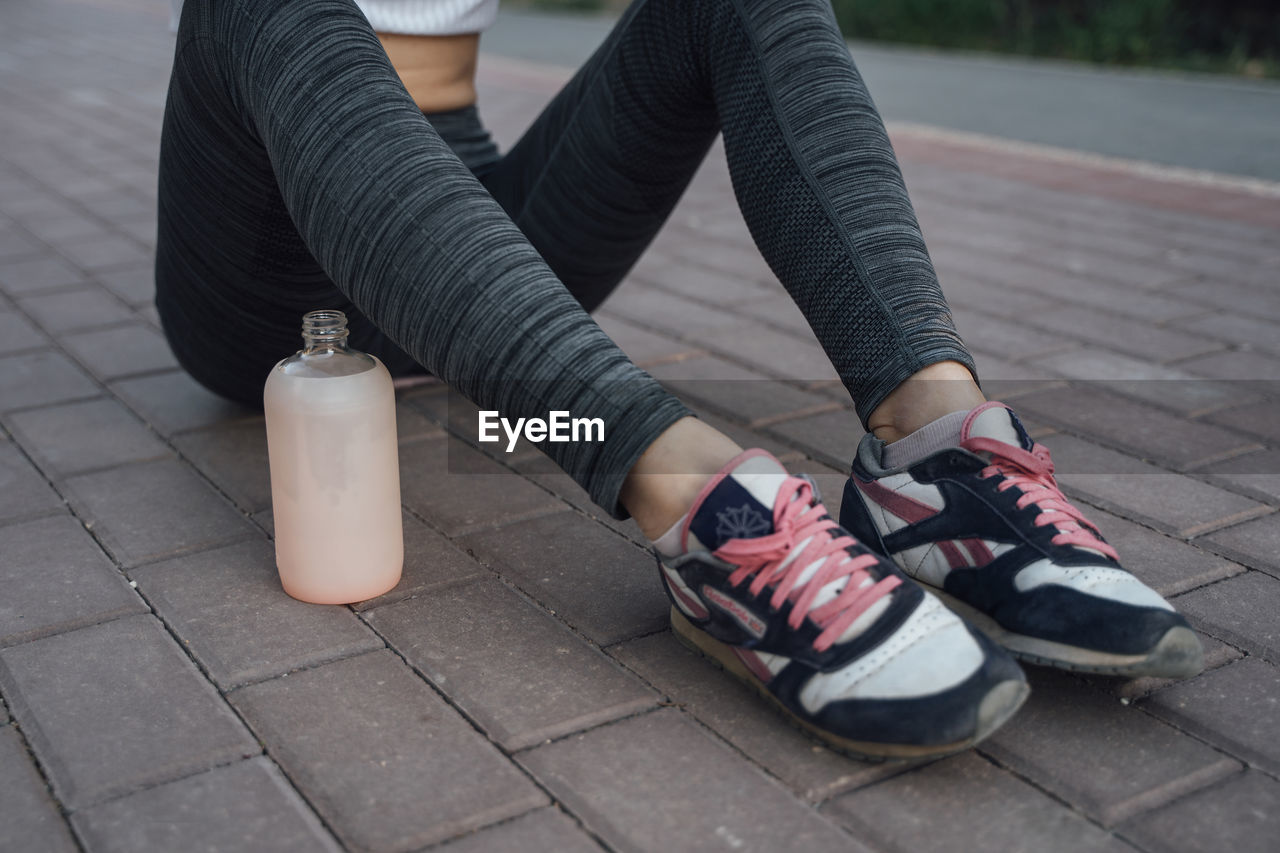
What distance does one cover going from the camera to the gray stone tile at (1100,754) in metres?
1.19

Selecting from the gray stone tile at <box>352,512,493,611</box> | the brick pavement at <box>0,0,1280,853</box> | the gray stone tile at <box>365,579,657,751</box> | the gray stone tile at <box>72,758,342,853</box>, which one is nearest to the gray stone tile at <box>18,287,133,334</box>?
the brick pavement at <box>0,0,1280,853</box>

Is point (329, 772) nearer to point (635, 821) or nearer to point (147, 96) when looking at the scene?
point (635, 821)

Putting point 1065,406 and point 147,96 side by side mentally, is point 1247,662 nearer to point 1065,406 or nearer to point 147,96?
point 1065,406

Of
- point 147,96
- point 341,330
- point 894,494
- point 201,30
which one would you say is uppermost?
point 201,30

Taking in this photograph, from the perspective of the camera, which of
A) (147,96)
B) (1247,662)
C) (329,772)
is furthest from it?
(147,96)

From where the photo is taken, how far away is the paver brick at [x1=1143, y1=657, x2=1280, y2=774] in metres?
1.26

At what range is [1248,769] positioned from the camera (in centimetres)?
123

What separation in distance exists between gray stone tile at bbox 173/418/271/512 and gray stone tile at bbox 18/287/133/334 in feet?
2.72

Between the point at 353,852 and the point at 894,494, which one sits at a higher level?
the point at 894,494

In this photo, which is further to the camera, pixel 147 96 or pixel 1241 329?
pixel 147 96

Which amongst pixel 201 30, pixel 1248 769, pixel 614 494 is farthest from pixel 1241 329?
pixel 201 30

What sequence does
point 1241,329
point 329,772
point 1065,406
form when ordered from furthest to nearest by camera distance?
1. point 1241,329
2. point 1065,406
3. point 329,772

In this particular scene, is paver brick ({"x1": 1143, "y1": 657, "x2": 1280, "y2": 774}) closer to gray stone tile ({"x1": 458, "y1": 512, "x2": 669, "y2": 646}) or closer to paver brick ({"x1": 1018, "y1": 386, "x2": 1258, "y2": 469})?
gray stone tile ({"x1": 458, "y1": 512, "x2": 669, "y2": 646})

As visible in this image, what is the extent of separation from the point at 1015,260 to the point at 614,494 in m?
2.50
